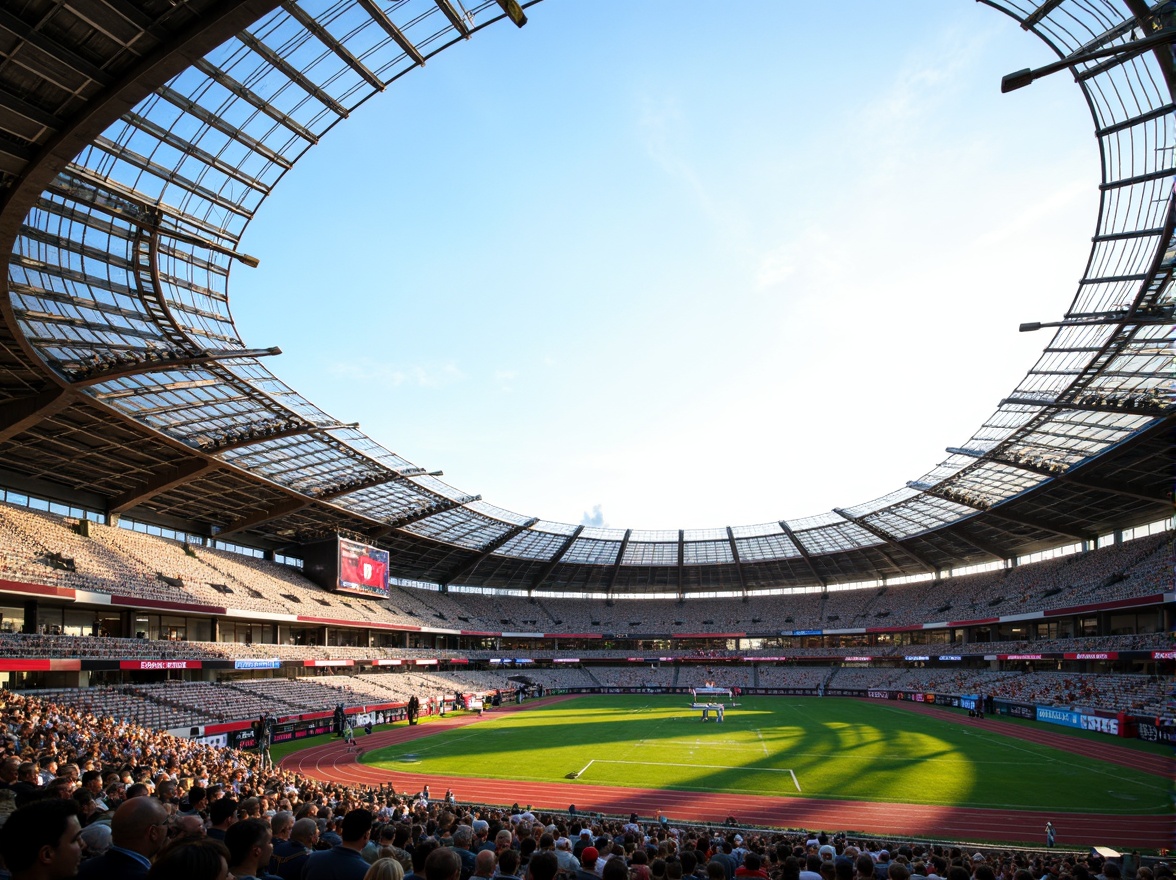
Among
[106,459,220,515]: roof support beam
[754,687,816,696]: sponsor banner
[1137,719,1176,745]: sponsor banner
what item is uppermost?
[106,459,220,515]: roof support beam

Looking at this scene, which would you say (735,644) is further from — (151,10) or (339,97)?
(151,10)

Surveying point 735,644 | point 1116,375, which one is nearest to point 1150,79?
point 1116,375

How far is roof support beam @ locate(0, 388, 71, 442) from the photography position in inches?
1235

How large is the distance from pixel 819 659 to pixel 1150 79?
7158cm

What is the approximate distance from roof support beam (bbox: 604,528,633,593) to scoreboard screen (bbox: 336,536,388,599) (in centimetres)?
2824

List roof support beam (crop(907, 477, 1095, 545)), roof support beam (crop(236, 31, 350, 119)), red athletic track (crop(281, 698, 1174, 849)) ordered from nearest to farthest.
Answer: roof support beam (crop(236, 31, 350, 119)), red athletic track (crop(281, 698, 1174, 849)), roof support beam (crop(907, 477, 1095, 545))

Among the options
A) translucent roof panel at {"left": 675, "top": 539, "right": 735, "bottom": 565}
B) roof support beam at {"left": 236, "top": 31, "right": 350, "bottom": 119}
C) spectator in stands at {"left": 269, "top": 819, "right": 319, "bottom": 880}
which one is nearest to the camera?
spectator in stands at {"left": 269, "top": 819, "right": 319, "bottom": 880}

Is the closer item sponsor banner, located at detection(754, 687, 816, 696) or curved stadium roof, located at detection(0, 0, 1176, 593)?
curved stadium roof, located at detection(0, 0, 1176, 593)

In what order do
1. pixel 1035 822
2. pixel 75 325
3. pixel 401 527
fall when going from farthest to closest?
pixel 401 527, pixel 75 325, pixel 1035 822

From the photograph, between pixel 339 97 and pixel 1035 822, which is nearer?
pixel 339 97

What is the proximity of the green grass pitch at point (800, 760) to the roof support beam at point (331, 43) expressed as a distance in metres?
28.7

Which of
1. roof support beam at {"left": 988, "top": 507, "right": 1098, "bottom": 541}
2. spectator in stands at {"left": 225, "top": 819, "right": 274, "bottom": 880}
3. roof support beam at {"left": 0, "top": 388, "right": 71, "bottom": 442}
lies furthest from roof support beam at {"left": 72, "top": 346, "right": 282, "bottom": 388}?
roof support beam at {"left": 988, "top": 507, "right": 1098, "bottom": 541}

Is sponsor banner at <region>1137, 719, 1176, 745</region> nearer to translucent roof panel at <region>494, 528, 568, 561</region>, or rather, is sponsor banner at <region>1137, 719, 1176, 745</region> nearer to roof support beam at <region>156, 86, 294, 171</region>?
roof support beam at <region>156, 86, 294, 171</region>

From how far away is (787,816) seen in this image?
2530 centimetres
